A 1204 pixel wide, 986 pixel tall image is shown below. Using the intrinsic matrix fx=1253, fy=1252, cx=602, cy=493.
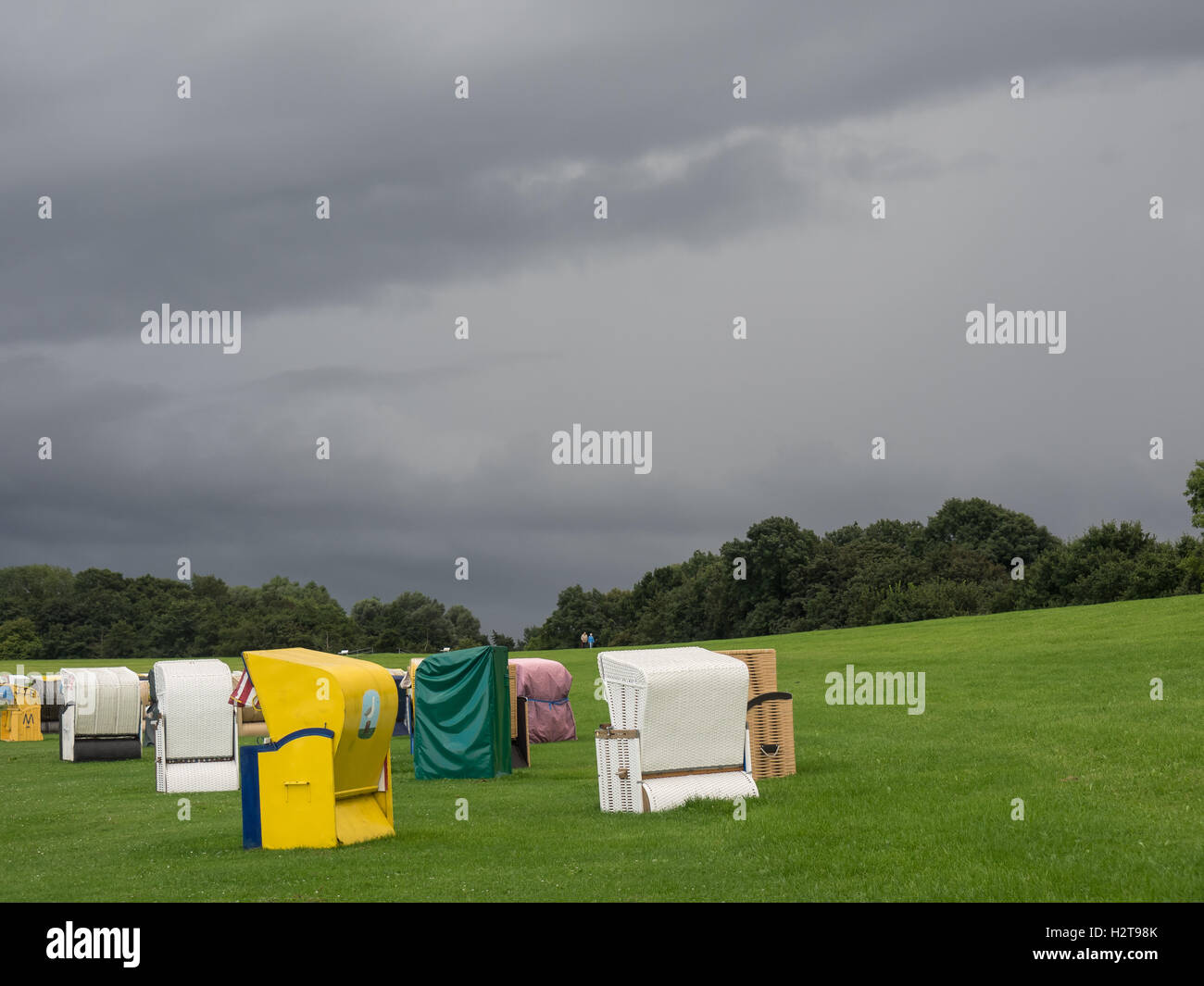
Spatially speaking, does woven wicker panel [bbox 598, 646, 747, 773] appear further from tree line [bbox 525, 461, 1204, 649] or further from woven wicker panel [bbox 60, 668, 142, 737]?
tree line [bbox 525, 461, 1204, 649]

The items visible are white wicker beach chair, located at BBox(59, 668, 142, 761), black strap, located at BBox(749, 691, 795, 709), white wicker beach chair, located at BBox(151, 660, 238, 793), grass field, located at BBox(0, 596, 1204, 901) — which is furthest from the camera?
white wicker beach chair, located at BBox(59, 668, 142, 761)

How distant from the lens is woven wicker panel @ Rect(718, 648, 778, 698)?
22.7m

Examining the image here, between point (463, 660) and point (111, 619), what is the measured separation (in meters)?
113

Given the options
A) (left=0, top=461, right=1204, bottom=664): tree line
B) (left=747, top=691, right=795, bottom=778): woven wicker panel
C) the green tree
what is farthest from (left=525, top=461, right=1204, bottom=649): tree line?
(left=747, top=691, right=795, bottom=778): woven wicker panel

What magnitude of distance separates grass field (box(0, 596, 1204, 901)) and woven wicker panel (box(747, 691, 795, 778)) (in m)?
0.70

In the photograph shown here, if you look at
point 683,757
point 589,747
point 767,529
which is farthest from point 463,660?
point 767,529

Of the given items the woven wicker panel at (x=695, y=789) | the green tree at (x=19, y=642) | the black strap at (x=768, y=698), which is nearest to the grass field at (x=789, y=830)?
the woven wicker panel at (x=695, y=789)

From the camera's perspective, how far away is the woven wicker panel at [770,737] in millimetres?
22594

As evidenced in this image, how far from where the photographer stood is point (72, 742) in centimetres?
3672

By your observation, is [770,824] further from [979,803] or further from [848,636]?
[848,636]

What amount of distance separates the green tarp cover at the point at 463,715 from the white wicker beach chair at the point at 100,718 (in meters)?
12.9

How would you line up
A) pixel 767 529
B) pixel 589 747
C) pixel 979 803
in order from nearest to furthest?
pixel 979 803
pixel 589 747
pixel 767 529

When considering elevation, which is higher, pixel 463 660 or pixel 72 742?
pixel 463 660

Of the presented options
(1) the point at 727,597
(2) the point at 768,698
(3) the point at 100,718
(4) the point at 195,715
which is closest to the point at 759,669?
(2) the point at 768,698
